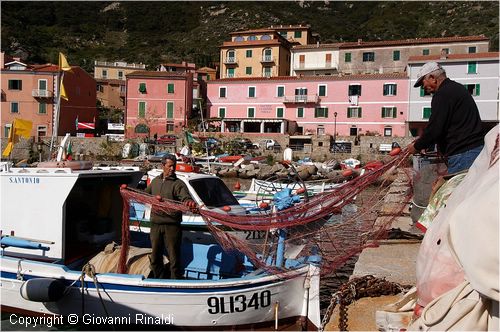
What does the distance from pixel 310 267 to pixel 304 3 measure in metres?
127

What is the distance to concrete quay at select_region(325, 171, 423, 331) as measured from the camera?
4.31 meters

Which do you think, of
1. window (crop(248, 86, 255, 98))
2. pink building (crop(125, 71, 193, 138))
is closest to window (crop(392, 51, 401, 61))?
window (crop(248, 86, 255, 98))

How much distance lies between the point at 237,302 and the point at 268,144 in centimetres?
4001

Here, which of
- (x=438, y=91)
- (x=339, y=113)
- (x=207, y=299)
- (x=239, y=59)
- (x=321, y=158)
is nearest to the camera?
(x=438, y=91)

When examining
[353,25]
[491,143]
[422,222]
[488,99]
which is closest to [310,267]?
[422,222]

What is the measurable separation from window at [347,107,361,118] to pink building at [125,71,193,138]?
17.6 meters

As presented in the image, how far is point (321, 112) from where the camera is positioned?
52.2 metres

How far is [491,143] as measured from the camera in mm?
2898

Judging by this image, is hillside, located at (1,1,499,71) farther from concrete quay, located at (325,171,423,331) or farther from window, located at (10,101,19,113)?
concrete quay, located at (325,171,423,331)

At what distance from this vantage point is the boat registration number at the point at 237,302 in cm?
728

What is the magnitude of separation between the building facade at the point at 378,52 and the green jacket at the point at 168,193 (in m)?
51.1

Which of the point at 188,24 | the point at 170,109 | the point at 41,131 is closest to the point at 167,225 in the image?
the point at 41,131

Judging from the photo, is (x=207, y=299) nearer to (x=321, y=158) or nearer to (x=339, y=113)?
(x=321, y=158)

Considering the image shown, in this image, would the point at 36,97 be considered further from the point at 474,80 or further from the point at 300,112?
the point at 474,80
